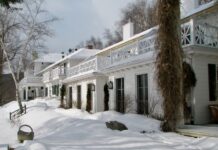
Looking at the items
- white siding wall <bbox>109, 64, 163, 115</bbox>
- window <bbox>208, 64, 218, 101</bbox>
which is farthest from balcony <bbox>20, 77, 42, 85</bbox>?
window <bbox>208, 64, 218, 101</bbox>

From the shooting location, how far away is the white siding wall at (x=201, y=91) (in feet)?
49.1

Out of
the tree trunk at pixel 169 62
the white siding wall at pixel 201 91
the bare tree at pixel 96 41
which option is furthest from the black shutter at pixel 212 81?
the bare tree at pixel 96 41

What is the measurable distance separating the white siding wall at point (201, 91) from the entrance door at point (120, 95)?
632cm

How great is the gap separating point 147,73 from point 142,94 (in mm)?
1368

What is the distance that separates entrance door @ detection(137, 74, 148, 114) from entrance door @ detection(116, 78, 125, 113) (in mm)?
2030

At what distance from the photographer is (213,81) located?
1595 centimetres

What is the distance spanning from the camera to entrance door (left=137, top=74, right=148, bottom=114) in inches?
714

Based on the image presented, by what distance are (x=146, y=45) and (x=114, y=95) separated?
14.9 feet

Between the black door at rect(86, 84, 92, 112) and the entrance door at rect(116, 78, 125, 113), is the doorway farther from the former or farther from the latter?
the black door at rect(86, 84, 92, 112)

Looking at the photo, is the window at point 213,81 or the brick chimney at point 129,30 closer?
the window at point 213,81

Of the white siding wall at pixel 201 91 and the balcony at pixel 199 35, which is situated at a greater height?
the balcony at pixel 199 35

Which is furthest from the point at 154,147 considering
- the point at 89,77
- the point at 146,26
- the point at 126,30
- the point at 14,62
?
the point at 146,26

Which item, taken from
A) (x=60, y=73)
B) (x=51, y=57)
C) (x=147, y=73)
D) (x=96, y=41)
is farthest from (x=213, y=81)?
(x=96, y=41)

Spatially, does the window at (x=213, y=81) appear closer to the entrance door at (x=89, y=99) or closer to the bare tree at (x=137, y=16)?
the entrance door at (x=89, y=99)
